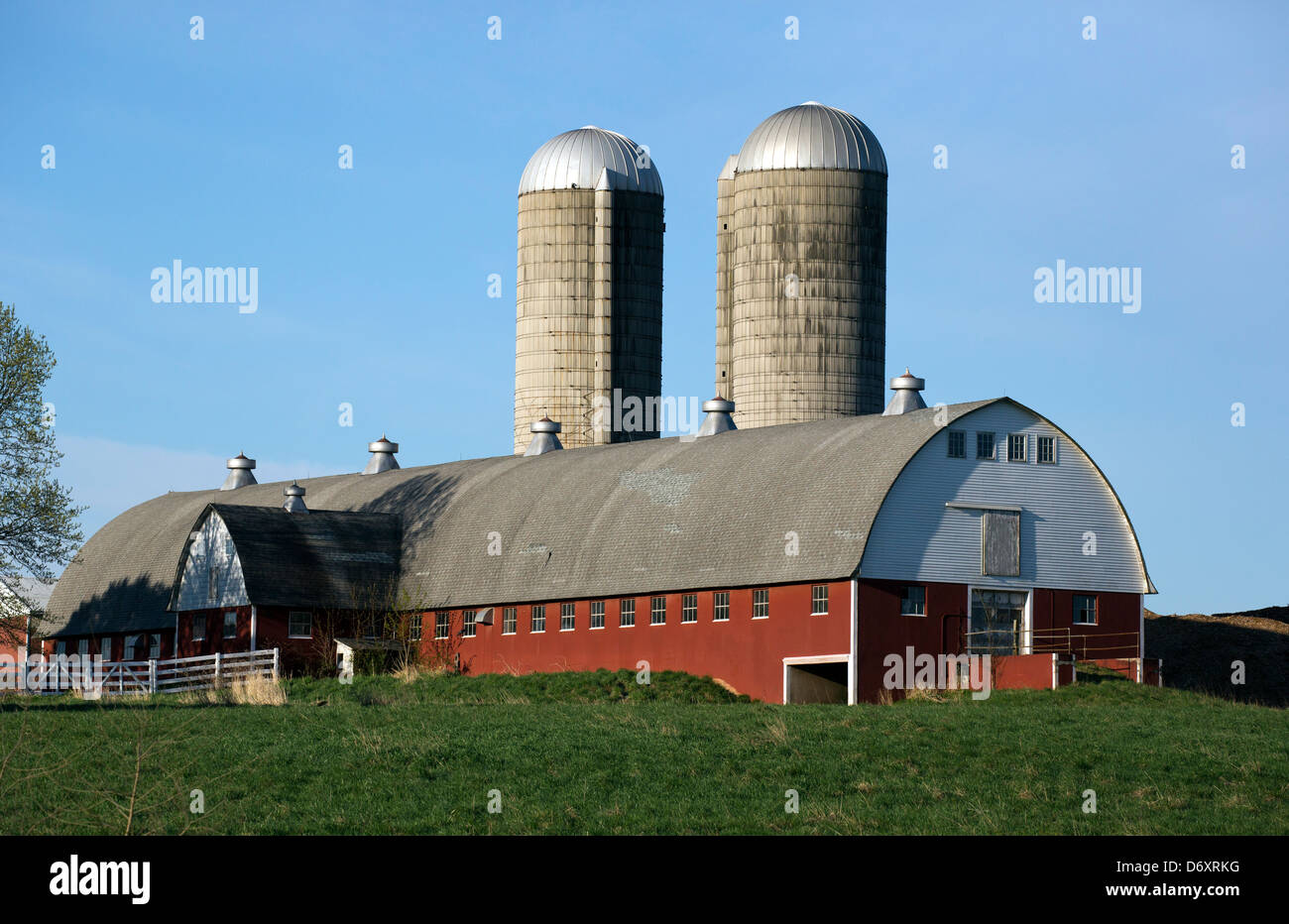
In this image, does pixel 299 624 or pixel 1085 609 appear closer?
pixel 1085 609

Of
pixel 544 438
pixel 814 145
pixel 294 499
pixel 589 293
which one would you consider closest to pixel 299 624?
pixel 294 499

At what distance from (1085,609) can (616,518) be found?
39.9ft

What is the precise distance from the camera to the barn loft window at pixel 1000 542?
43.6m

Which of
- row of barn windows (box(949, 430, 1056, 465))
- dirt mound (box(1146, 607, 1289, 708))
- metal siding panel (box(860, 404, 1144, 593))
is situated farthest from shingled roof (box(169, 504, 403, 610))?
dirt mound (box(1146, 607, 1289, 708))

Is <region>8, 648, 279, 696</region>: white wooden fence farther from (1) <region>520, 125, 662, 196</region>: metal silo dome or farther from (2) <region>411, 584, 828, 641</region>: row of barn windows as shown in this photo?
(1) <region>520, 125, 662, 196</region>: metal silo dome

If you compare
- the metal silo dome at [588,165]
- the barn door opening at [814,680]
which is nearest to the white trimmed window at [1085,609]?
the barn door opening at [814,680]

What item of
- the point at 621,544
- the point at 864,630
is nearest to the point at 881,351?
the point at 621,544

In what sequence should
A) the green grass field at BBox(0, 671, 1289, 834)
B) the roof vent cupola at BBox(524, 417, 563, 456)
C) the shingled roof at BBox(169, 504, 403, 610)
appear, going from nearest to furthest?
the green grass field at BBox(0, 671, 1289, 834) < the shingled roof at BBox(169, 504, 403, 610) < the roof vent cupola at BBox(524, 417, 563, 456)

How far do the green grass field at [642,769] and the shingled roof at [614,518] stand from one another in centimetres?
896

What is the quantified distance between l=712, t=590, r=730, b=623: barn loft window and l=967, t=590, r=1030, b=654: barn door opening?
564 cm

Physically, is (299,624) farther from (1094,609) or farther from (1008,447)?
(1094,609)

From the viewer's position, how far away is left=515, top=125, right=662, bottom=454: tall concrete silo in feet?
221

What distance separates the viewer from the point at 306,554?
176 feet

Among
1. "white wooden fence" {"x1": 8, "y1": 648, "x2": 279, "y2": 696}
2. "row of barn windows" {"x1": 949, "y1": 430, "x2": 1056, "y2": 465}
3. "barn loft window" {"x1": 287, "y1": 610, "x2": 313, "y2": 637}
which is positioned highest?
"row of barn windows" {"x1": 949, "y1": 430, "x2": 1056, "y2": 465}
